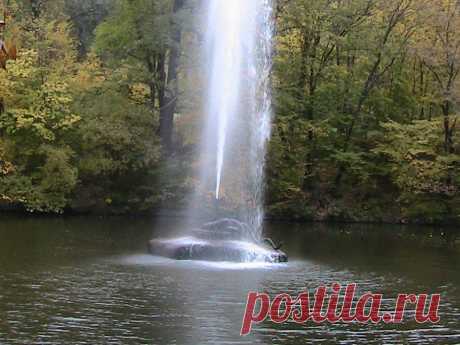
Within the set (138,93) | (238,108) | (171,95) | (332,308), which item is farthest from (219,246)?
(138,93)

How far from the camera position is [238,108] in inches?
1251

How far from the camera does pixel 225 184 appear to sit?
1248 inches

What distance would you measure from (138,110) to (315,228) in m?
9.79

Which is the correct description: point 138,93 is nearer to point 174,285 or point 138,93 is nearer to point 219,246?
point 219,246

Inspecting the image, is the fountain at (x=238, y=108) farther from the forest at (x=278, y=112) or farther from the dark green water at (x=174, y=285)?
the dark green water at (x=174, y=285)

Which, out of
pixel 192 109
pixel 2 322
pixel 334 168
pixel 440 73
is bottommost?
pixel 2 322

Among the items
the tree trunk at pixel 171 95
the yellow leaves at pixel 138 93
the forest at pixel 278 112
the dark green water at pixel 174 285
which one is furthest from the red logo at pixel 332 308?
the yellow leaves at pixel 138 93

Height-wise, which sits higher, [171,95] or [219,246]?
[171,95]

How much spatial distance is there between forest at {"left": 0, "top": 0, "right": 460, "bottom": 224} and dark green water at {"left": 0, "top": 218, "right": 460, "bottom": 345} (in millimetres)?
6916

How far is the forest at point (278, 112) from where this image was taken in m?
34.7

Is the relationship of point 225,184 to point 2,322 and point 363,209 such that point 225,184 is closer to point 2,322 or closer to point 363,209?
point 363,209

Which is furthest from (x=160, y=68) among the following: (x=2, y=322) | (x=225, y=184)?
(x=2, y=322)

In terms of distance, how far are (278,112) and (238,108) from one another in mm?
6625

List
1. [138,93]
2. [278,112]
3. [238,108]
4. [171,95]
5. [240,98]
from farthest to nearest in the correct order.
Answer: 1. [278,112]
2. [138,93]
3. [171,95]
4. [240,98]
5. [238,108]
